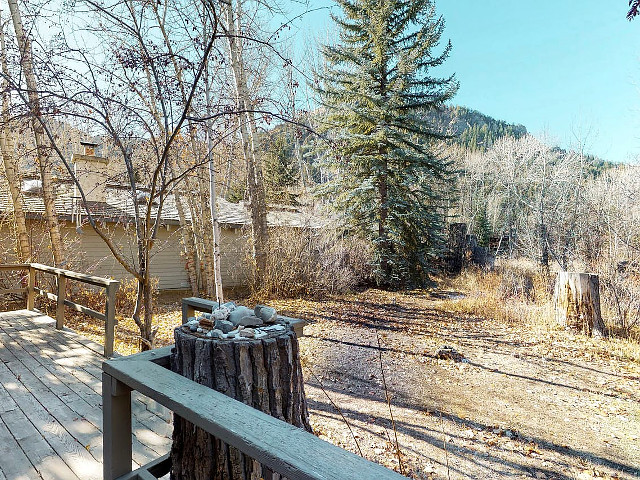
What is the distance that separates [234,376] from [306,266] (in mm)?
9193

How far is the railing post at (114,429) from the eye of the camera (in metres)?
1.42

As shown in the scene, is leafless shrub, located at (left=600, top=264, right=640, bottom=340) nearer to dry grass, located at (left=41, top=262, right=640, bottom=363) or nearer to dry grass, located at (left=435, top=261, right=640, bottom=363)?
dry grass, located at (left=435, top=261, right=640, bottom=363)

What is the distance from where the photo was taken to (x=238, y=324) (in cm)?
150

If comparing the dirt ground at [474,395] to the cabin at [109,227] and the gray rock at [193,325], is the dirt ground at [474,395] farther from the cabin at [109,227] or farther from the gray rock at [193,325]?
the cabin at [109,227]

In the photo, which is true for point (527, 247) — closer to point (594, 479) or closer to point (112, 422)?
point (594, 479)

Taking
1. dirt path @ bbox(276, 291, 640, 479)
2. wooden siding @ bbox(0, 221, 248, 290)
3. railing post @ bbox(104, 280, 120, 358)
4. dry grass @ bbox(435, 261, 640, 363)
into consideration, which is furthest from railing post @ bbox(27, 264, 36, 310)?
dry grass @ bbox(435, 261, 640, 363)

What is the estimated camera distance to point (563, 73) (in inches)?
621

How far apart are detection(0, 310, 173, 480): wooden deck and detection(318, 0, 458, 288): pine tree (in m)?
8.69

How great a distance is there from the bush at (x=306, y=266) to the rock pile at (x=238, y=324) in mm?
8456

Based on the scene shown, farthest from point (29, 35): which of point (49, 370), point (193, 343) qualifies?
point (193, 343)

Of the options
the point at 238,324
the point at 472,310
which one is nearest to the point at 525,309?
the point at 472,310

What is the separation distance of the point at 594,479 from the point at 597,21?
7.36 meters

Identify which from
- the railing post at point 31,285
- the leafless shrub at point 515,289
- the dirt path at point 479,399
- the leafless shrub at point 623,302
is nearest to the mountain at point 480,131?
the leafless shrub at point 515,289

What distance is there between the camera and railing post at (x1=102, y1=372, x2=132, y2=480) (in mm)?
1418
